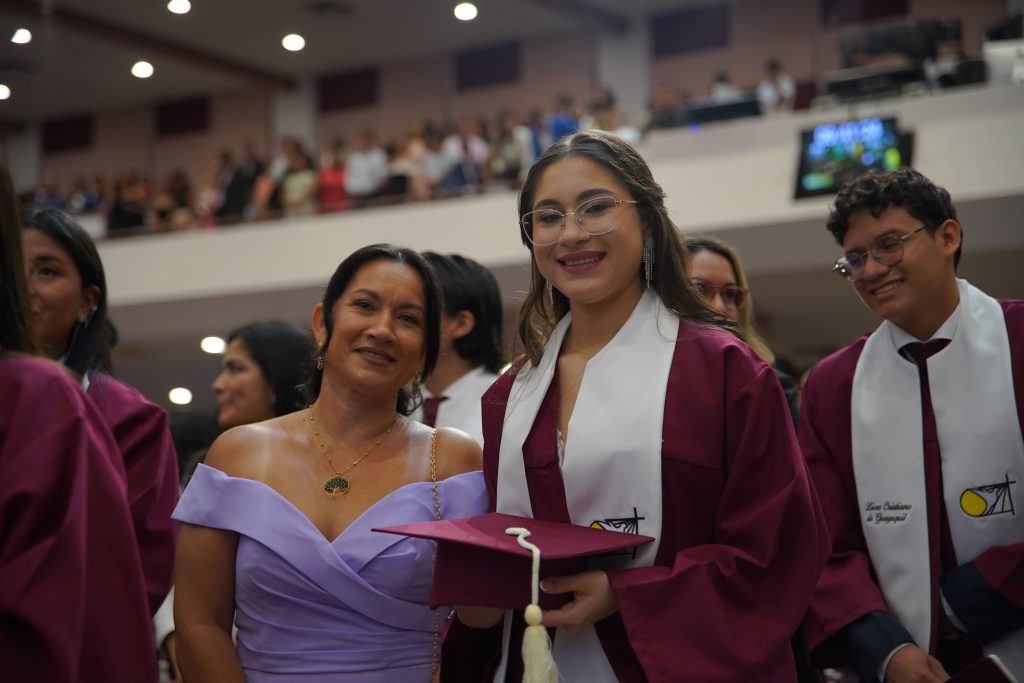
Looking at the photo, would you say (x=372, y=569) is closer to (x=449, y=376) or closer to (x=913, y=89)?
(x=449, y=376)

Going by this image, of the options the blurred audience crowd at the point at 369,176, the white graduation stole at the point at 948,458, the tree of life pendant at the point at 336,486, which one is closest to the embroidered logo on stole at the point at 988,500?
the white graduation stole at the point at 948,458

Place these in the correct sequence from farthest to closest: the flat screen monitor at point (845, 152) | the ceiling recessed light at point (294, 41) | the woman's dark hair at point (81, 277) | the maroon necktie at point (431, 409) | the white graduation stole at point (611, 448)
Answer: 1. the ceiling recessed light at point (294, 41)
2. the flat screen monitor at point (845, 152)
3. the maroon necktie at point (431, 409)
4. the woman's dark hair at point (81, 277)
5. the white graduation stole at point (611, 448)

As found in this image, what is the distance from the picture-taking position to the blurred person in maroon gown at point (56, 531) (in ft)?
5.99

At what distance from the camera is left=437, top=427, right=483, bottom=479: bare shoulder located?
2.90 metres

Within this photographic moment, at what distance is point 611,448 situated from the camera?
8.03 ft

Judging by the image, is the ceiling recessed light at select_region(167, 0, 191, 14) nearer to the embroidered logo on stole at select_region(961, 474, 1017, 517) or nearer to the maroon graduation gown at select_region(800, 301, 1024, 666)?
the maroon graduation gown at select_region(800, 301, 1024, 666)

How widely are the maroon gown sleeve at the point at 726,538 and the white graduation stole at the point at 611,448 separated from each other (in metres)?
0.04

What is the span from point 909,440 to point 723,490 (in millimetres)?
888

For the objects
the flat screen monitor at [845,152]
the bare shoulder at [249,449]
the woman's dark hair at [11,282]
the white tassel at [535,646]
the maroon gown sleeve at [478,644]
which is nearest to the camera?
the woman's dark hair at [11,282]

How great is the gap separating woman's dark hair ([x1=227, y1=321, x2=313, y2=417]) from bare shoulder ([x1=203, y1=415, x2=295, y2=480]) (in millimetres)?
1184

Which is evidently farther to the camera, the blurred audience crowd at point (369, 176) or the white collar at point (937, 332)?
the blurred audience crowd at point (369, 176)

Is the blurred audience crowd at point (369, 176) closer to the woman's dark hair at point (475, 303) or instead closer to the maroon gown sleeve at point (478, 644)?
the woman's dark hair at point (475, 303)

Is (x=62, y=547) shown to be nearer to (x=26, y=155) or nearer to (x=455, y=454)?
(x=455, y=454)

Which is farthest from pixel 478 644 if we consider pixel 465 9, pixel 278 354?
pixel 465 9
